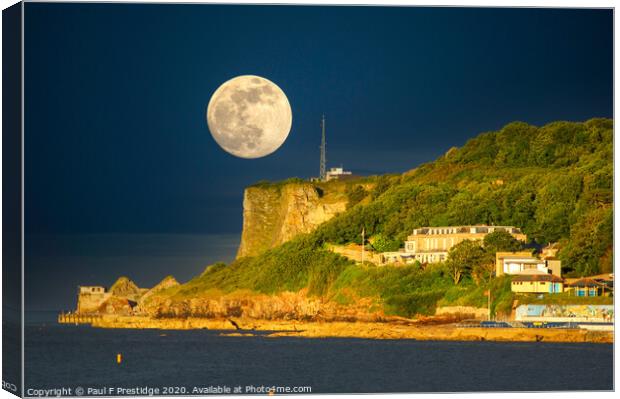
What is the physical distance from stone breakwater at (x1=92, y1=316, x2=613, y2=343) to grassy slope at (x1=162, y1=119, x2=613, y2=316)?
2.40 m

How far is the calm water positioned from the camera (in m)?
33.9

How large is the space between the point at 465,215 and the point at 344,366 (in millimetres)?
25316

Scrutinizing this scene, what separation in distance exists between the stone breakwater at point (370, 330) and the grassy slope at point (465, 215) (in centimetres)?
240

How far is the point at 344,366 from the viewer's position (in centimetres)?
3853

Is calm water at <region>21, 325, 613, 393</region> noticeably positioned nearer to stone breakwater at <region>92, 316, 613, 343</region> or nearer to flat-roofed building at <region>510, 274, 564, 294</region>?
stone breakwater at <region>92, 316, 613, 343</region>

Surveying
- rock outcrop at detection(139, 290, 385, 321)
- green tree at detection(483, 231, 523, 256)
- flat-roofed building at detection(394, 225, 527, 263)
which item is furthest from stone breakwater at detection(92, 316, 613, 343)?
flat-roofed building at detection(394, 225, 527, 263)

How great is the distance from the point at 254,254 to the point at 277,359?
37638 millimetres

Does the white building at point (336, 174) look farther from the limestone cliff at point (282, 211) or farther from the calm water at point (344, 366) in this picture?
the calm water at point (344, 366)

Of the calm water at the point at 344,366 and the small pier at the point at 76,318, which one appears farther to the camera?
the small pier at the point at 76,318

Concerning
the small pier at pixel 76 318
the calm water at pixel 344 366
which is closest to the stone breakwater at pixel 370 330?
the calm water at pixel 344 366

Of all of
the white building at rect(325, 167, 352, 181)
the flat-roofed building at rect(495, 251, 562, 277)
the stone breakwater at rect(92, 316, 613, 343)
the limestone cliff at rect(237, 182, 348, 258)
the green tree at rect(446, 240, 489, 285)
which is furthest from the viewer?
the limestone cliff at rect(237, 182, 348, 258)

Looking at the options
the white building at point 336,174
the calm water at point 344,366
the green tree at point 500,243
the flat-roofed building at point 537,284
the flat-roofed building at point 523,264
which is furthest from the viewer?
the white building at point 336,174

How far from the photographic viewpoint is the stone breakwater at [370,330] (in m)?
46.0

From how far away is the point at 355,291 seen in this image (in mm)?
62312
